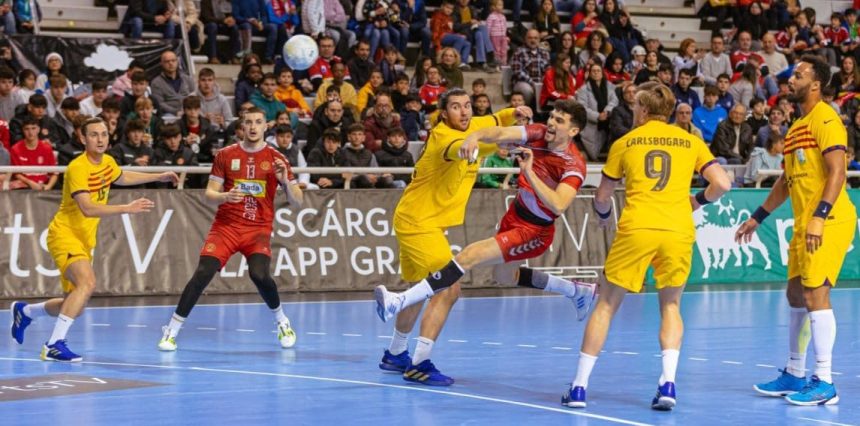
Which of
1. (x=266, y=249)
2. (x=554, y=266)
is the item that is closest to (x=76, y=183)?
(x=266, y=249)

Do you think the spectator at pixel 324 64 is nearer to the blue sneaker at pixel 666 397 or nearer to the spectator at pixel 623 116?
the spectator at pixel 623 116

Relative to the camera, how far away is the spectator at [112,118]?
1797 centimetres

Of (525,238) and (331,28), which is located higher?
(331,28)

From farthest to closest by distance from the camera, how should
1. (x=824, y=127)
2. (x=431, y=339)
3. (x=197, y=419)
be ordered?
1. (x=431, y=339)
2. (x=824, y=127)
3. (x=197, y=419)

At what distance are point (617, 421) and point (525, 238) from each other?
2.30 metres

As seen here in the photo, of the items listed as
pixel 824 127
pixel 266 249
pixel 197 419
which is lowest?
pixel 197 419

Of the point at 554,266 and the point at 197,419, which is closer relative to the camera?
the point at 197,419

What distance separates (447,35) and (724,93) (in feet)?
16.6

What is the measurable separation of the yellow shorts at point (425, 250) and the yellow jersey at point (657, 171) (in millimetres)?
1807

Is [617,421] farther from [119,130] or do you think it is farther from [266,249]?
[119,130]

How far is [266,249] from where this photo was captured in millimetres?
12828

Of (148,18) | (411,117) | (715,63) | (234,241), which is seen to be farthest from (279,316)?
(715,63)

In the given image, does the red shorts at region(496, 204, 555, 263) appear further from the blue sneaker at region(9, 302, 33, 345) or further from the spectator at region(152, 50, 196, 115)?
the spectator at region(152, 50, 196, 115)

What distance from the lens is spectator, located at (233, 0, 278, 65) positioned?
23.0 m
